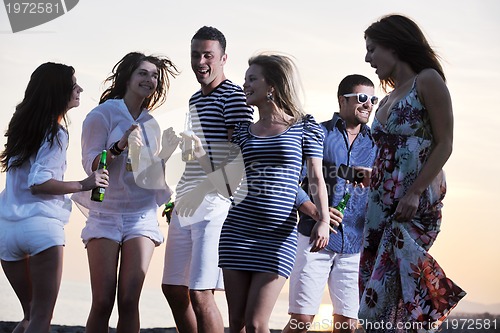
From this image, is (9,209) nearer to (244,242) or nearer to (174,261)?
(174,261)

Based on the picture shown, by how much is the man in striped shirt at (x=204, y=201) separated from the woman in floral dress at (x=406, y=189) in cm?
126

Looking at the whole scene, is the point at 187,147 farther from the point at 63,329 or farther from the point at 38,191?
the point at 63,329

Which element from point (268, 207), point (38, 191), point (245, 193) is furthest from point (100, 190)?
point (268, 207)

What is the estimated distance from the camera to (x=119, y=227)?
5816 millimetres

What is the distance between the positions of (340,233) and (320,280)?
359mm

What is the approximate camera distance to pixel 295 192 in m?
5.09

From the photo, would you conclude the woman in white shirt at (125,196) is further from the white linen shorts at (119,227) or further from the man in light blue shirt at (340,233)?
the man in light blue shirt at (340,233)

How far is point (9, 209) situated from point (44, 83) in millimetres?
885

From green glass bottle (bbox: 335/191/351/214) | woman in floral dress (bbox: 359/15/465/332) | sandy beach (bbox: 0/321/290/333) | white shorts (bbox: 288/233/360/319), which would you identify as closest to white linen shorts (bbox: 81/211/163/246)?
white shorts (bbox: 288/233/360/319)

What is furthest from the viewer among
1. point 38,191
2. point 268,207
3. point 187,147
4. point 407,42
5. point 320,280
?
point 320,280

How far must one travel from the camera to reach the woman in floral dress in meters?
4.48

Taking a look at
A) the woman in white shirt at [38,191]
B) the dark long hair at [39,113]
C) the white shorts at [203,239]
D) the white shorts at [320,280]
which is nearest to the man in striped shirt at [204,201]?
the white shorts at [203,239]

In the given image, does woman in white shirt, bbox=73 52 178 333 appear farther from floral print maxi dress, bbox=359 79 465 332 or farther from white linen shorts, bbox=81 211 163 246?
floral print maxi dress, bbox=359 79 465 332

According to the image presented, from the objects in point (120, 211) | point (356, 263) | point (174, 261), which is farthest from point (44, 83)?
point (356, 263)
